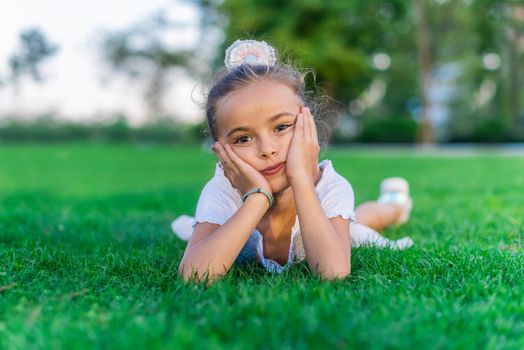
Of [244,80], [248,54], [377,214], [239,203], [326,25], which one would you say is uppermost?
[326,25]

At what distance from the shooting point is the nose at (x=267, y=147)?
8.33ft

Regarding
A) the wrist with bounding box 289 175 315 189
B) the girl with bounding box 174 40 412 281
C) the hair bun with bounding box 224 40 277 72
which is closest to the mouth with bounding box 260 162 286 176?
the girl with bounding box 174 40 412 281

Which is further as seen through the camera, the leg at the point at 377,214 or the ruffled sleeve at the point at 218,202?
the leg at the point at 377,214

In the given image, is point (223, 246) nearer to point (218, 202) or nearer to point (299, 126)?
point (218, 202)

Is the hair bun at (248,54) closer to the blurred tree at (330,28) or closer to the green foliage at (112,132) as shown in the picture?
the blurred tree at (330,28)

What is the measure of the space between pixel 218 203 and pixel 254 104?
1.70ft

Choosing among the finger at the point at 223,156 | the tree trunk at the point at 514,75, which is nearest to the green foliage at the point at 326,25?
the tree trunk at the point at 514,75

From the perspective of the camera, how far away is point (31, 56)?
3216 centimetres

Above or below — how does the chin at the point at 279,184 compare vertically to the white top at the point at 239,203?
above

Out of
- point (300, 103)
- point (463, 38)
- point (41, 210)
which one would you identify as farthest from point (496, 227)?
point (463, 38)

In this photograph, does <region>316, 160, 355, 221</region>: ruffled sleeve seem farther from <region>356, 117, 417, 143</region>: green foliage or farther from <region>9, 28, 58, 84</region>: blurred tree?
<region>9, 28, 58, 84</region>: blurred tree

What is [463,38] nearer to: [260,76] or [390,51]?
[390,51]

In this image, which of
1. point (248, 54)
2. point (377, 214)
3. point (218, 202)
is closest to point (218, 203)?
point (218, 202)

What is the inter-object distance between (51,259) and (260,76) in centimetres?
131
